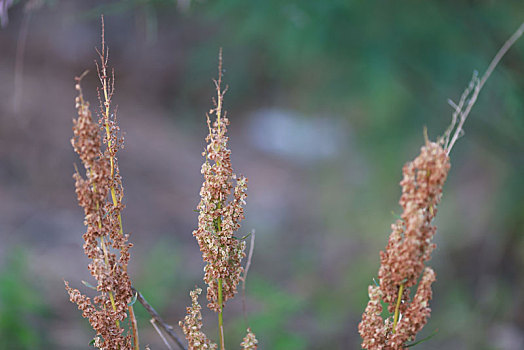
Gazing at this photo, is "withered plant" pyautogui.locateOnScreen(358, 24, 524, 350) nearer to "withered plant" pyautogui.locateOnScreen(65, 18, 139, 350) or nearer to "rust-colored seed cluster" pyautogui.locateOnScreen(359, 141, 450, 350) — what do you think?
"rust-colored seed cluster" pyautogui.locateOnScreen(359, 141, 450, 350)

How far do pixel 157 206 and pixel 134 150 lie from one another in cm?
100

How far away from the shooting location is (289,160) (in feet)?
21.2

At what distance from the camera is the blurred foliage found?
1.98m

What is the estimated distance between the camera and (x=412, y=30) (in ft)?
7.91

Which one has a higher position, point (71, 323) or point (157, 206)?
point (157, 206)

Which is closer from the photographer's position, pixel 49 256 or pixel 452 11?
pixel 452 11

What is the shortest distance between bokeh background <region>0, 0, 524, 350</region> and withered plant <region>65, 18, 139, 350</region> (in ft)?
2.05

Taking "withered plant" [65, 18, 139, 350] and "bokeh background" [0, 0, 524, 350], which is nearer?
"withered plant" [65, 18, 139, 350]

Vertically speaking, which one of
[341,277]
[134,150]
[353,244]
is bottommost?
[341,277]

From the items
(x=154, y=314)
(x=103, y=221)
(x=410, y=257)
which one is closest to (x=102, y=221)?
(x=103, y=221)

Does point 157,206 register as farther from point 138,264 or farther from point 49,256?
point 49,256

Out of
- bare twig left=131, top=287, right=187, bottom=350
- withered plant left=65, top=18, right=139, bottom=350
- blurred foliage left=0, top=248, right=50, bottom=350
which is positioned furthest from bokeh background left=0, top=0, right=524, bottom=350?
bare twig left=131, top=287, right=187, bottom=350

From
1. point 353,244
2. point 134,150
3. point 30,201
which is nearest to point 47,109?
point 134,150

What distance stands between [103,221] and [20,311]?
167 cm
